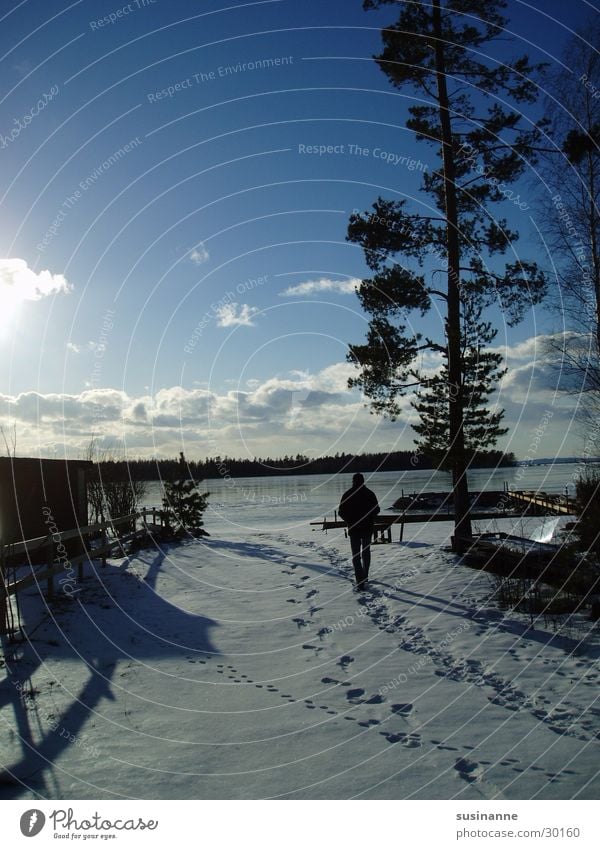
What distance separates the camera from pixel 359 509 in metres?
11.9

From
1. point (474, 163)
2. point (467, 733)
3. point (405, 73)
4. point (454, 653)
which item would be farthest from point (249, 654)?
point (405, 73)

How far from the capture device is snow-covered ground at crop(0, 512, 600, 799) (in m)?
4.39

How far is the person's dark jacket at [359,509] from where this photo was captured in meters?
11.9

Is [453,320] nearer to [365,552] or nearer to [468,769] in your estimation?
[365,552]

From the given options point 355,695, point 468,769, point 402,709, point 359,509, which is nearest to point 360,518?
point 359,509

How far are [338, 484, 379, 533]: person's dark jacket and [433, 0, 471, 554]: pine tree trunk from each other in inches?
141

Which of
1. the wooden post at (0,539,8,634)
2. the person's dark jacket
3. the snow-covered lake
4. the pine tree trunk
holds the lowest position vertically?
the snow-covered lake

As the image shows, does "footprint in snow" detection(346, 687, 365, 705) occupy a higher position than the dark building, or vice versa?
the dark building

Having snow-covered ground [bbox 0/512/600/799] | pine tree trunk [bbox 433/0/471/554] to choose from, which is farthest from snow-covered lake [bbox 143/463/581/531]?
snow-covered ground [bbox 0/512/600/799]

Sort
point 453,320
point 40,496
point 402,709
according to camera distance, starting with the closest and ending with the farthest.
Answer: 1. point 402,709
2. point 453,320
3. point 40,496

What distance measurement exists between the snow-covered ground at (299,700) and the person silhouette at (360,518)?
100 centimetres

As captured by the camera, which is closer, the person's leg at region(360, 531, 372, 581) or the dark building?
the person's leg at region(360, 531, 372, 581)

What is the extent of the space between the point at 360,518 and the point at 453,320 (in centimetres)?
589

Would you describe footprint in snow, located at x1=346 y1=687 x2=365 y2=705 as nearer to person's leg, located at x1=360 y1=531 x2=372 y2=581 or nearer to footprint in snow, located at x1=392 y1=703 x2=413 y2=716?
footprint in snow, located at x1=392 y1=703 x2=413 y2=716
